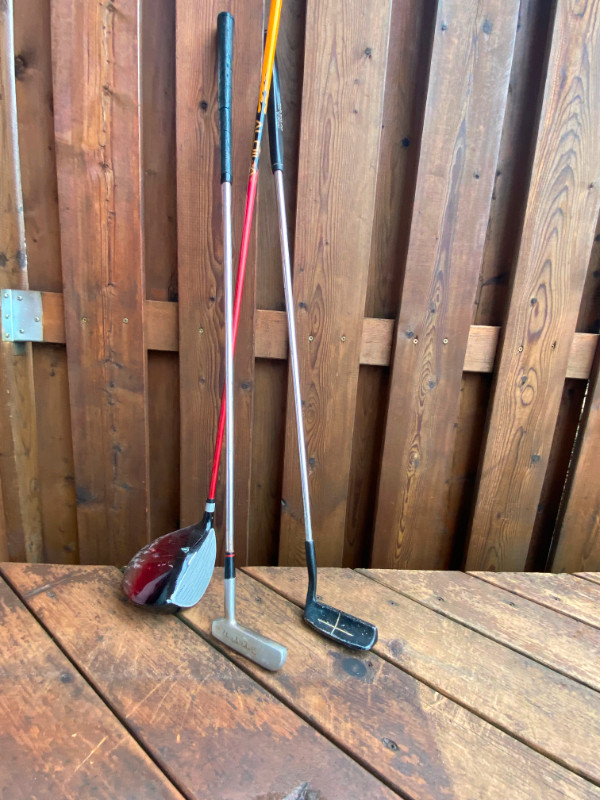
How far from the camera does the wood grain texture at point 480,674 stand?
0.79 m

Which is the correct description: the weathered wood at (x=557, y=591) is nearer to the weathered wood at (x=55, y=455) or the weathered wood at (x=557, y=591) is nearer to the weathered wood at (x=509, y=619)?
the weathered wood at (x=509, y=619)

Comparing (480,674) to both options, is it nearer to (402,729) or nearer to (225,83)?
(402,729)

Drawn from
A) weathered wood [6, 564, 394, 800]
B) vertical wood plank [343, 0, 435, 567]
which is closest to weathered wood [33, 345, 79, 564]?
weathered wood [6, 564, 394, 800]

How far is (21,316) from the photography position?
1.21 m

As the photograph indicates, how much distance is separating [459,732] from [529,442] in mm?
931

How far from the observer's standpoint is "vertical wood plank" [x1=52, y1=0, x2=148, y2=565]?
1.09 metres

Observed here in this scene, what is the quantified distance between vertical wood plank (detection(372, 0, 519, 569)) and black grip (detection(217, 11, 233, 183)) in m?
0.57

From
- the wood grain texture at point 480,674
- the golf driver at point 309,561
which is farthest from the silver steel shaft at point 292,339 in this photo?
the wood grain texture at point 480,674

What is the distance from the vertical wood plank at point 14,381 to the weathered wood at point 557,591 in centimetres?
152

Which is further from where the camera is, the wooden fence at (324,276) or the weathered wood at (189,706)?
the wooden fence at (324,276)

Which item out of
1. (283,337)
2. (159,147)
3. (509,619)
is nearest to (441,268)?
(283,337)

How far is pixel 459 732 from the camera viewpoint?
78cm

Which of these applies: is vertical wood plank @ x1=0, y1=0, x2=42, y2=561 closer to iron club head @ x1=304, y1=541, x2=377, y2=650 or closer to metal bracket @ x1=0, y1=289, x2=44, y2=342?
metal bracket @ x1=0, y1=289, x2=44, y2=342

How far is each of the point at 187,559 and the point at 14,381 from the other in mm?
802
